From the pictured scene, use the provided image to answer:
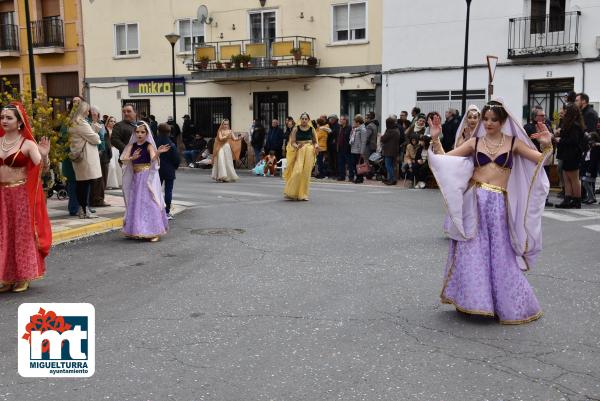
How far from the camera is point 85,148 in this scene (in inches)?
443

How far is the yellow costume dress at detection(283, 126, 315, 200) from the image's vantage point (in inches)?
577

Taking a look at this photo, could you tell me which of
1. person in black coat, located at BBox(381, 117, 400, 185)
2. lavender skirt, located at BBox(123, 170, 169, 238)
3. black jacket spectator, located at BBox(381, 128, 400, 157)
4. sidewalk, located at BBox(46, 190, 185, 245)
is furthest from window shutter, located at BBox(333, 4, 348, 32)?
lavender skirt, located at BBox(123, 170, 169, 238)

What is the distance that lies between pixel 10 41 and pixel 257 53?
46.0 ft

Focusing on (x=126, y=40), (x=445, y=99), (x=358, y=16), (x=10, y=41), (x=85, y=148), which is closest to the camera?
(x=85, y=148)

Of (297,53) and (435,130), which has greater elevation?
(297,53)

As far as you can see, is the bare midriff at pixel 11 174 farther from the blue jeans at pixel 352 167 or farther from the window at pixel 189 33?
the window at pixel 189 33

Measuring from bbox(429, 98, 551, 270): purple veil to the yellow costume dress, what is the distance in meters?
8.66

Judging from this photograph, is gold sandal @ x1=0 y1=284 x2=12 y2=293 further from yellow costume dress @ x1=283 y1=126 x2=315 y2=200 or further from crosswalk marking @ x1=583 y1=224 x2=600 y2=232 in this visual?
crosswalk marking @ x1=583 y1=224 x2=600 y2=232

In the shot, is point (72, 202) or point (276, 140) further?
point (276, 140)

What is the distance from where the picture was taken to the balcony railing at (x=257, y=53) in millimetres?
25938

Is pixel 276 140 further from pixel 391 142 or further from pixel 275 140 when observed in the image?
pixel 391 142

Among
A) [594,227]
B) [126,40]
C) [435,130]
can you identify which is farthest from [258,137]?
[435,130]

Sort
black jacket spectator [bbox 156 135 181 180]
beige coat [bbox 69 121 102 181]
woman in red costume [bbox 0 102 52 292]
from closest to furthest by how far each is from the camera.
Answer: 1. woman in red costume [bbox 0 102 52 292]
2. beige coat [bbox 69 121 102 181]
3. black jacket spectator [bbox 156 135 181 180]

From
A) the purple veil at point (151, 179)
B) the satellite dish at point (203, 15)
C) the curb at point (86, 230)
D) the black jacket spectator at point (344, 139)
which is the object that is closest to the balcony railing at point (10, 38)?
the satellite dish at point (203, 15)
